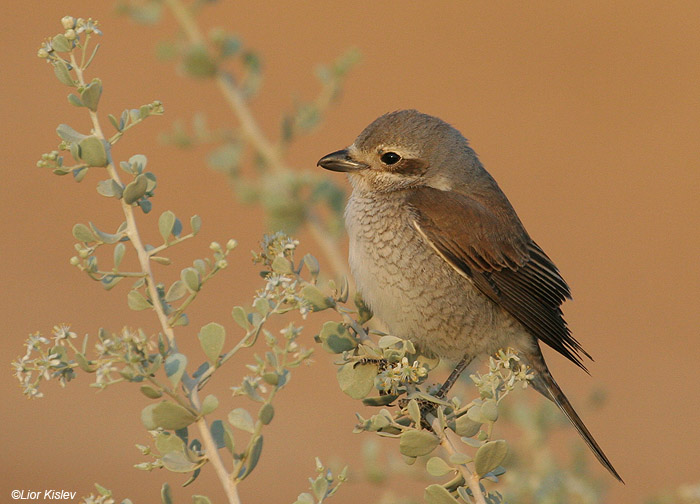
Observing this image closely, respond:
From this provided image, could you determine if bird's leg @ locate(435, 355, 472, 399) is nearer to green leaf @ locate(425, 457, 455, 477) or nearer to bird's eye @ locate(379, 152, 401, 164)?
bird's eye @ locate(379, 152, 401, 164)

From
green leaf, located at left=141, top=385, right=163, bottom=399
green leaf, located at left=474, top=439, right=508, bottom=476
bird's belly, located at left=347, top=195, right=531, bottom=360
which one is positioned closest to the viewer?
green leaf, located at left=141, top=385, right=163, bottom=399

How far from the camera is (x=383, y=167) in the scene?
3711 millimetres

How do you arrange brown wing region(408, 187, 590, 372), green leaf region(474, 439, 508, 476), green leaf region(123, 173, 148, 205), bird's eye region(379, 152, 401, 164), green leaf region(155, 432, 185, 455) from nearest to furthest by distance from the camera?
green leaf region(155, 432, 185, 455), green leaf region(123, 173, 148, 205), green leaf region(474, 439, 508, 476), brown wing region(408, 187, 590, 372), bird's eye region(379, 152, 401, 164)

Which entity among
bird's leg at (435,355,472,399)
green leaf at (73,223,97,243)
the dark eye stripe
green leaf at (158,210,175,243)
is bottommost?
bird's leg at (435,355,472,399)

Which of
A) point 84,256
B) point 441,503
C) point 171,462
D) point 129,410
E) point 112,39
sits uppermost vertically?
point 112,39

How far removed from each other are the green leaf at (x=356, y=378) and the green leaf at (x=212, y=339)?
0.63 metres

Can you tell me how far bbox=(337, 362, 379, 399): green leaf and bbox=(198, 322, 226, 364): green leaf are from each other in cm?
63

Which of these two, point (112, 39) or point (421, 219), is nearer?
point (421, 219)

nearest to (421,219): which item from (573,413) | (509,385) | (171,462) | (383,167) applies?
(383,167)

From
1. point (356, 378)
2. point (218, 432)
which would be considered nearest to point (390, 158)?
point (356, 378)

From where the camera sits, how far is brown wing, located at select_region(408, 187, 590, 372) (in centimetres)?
347

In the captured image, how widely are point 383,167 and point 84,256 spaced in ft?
7.26

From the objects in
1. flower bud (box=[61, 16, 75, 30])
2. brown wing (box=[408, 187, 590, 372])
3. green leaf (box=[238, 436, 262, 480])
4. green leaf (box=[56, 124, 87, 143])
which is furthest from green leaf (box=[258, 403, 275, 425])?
brown wing (box=[408, 187, 590, 372])

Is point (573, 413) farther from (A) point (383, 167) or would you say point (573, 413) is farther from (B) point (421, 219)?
(A) point (383, 167)
